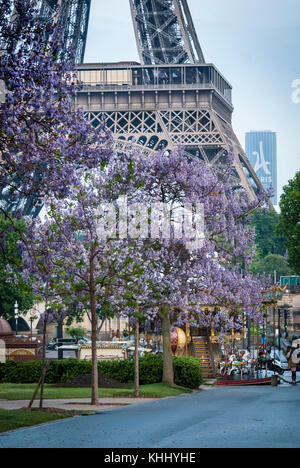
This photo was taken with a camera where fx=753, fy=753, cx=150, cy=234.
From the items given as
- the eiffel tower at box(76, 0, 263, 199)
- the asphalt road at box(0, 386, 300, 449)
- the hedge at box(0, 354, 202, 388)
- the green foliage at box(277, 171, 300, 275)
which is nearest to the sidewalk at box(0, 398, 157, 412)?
the asphalt road at box(0, 386, 300, 449)

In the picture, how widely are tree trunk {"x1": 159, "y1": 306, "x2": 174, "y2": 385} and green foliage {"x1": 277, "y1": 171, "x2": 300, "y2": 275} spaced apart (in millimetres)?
27406

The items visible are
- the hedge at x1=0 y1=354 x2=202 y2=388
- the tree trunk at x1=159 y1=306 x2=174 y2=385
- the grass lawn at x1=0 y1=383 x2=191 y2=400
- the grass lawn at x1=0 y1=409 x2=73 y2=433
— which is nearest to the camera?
the grass lawn at x1=0 y1=409 x2=73 y2=433

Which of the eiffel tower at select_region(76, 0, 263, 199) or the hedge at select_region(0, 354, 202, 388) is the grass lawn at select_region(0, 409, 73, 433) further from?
the eiffel tower at select_region(76, 0, 263, 199)

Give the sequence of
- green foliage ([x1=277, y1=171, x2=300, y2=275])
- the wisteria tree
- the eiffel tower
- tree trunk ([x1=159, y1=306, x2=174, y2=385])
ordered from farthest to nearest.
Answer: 1. the eiffel tower
2. green foliage ([x1=277, y1=171, x2=300, y2=275])
3. tree trunk ([x1=159, y1=306, x2=174, y2=385])
4. the wisteria tree

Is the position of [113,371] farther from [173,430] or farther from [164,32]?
[164,32]

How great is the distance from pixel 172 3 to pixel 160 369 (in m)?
73.9

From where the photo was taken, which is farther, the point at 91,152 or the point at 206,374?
the point at 206,374

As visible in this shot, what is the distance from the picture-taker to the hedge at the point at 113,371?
34438 millimetres

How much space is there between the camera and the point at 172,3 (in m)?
98.9

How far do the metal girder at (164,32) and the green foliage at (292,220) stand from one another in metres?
42.7

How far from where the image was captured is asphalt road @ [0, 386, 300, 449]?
1311cm

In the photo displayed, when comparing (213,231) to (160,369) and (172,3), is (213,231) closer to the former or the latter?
(160,369)

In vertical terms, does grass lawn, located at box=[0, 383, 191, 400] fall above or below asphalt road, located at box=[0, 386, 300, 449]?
below
